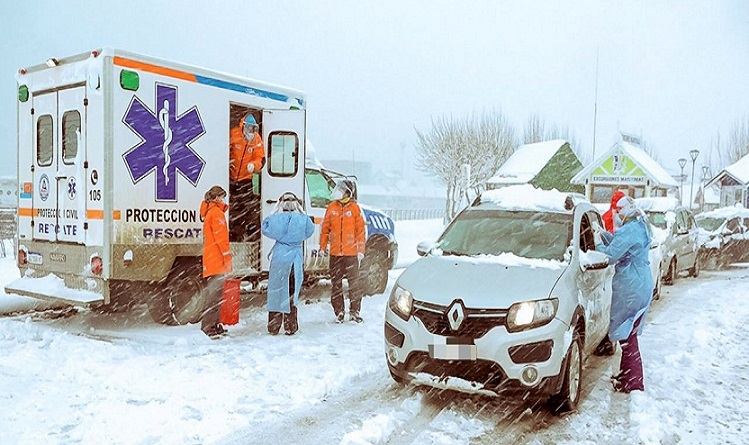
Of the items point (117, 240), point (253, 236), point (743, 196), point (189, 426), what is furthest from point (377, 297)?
point (743, 196)

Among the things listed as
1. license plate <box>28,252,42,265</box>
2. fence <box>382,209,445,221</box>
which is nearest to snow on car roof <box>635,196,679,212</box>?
license plate <box>28,252,42,265</box>

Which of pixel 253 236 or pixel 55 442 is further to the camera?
pixel 253 236

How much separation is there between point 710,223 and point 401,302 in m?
15.8

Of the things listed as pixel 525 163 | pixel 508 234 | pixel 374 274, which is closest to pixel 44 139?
pixel 374 274

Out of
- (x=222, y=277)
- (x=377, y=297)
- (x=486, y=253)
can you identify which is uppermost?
(x=486, y=253)

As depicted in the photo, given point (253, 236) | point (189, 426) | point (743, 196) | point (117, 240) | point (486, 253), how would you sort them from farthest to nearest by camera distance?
point (743, 196), point (253, 236), point (117, 240), point (486, 253), point (189, 426)

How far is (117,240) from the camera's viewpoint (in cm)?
716

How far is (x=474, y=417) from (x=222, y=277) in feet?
12.1

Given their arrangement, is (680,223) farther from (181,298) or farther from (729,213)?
(181,298)

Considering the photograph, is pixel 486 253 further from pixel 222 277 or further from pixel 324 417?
pixel 222 277

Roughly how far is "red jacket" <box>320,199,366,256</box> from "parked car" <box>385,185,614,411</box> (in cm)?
254

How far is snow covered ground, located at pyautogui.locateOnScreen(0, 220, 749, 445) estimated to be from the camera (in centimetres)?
473

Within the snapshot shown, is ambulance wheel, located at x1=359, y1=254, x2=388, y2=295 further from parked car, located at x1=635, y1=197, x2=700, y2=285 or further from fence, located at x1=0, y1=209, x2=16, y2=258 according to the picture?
fence, located at x1=0, y1=209, x2=16, y2=258

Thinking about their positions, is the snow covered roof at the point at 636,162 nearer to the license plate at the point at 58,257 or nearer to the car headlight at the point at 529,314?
the license plate at the point at 58,257
